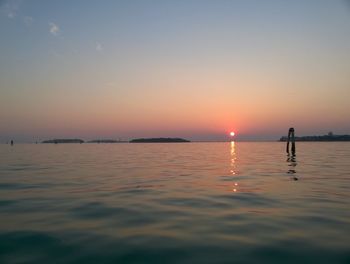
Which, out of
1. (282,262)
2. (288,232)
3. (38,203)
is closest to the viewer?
(282,262)

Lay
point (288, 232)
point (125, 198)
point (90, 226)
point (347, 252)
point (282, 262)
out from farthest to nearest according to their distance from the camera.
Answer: point (125, 198) < point (90, 226) < point (288, 232) < point (347, 252) < point (282, 262)

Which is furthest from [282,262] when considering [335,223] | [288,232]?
[335,223]

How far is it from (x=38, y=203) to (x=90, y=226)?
4516 mm

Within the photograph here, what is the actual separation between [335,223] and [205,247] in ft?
15.2

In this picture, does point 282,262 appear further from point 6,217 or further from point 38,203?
point 38,203

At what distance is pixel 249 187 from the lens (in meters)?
17.1

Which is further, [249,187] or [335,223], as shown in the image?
[249,187]

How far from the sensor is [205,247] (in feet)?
24.7

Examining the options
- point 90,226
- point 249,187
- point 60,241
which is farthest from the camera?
point 249,187

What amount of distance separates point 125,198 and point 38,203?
11.3ft

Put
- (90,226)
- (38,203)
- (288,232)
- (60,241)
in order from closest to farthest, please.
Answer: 1. (60,241)
2. (288,232)
3. (90,226)
4. (38,203)

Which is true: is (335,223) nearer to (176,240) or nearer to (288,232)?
(288,232)

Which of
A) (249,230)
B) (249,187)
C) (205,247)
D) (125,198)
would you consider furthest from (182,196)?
(205,247)

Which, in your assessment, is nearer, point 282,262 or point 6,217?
point 282,262
